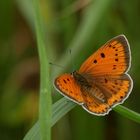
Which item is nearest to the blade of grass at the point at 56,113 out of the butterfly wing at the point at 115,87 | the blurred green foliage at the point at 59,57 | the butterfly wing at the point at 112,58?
the butterfly wing at the point at 115,87

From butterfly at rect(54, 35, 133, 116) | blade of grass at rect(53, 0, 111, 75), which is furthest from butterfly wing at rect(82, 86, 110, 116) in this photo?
blade of grass at rect(53, 0, 111, 75)

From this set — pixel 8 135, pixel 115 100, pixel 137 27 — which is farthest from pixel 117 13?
pixel 115 100

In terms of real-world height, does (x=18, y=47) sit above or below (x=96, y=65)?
below

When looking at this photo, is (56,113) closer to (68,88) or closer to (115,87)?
(68,88)

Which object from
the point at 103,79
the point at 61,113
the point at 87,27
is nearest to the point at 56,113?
the point at 61,113

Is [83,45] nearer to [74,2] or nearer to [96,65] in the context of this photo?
[74,2]

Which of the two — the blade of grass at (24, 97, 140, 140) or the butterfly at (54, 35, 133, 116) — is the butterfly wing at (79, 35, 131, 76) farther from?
the blade of grass at (24, 97, 140, 140)
